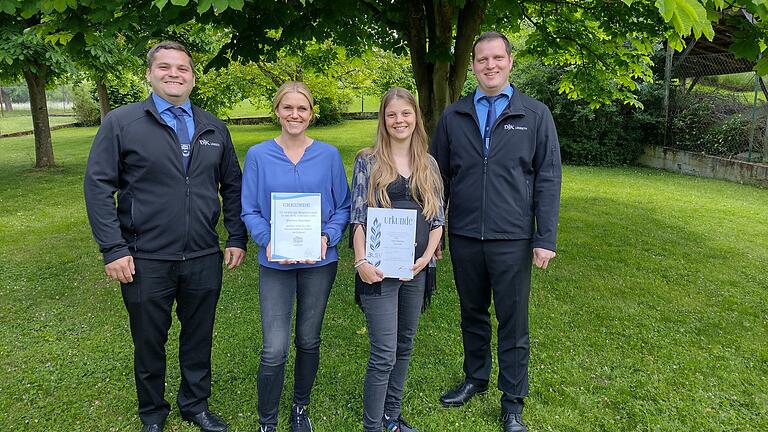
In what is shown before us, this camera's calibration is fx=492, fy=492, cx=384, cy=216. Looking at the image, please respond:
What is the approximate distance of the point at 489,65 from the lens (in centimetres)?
295

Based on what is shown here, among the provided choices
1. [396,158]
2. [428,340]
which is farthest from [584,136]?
[396,158]

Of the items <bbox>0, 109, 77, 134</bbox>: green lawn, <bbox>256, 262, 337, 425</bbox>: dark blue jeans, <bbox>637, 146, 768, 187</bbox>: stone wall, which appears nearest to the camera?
<bbox>256, 262, 337, 425</bbox>: dark blue jeans

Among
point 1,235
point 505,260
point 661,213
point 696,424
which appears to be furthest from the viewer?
point 661,213

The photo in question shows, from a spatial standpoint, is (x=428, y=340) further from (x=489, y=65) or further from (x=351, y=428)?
(x=489, y=65)

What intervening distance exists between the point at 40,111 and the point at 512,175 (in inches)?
641

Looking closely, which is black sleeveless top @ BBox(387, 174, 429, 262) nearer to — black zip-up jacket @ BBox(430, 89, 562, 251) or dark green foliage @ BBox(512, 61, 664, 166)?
black zip-up jacket @ BBox(430, 89, 562, 251)

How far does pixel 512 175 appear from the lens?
3014 mm

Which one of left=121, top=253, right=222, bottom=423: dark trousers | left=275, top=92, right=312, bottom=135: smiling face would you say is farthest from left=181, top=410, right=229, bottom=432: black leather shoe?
left=275, top=92, right=312, bottom=135: smiling face

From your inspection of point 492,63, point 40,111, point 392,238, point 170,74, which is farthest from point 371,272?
point 40,111

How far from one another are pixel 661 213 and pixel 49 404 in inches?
419

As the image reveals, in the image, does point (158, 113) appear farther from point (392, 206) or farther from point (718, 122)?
point (718, 122)

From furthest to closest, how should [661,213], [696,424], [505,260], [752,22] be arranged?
1. [661,213]
2. [752,22]
3. [696,424]
4. [505,260]

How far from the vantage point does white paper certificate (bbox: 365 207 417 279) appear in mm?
2748

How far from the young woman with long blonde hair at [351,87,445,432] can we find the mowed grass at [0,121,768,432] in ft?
2.48
